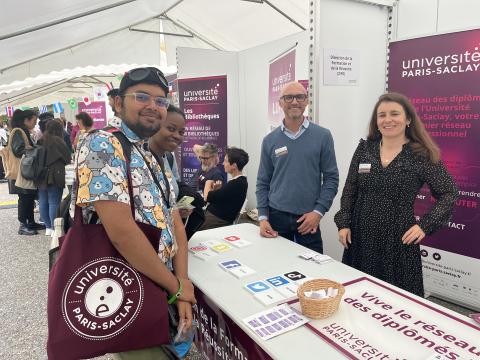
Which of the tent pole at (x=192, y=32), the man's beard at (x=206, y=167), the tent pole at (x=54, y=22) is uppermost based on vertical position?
the tent pole at (x=192, y=32)

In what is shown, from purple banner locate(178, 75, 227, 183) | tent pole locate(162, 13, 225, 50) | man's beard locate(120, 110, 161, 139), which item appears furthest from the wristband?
tent pole locate(162, 13, 225, 50)

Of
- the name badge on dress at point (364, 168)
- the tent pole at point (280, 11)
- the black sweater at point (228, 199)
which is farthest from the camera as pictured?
the tent pole at point (280, 11)

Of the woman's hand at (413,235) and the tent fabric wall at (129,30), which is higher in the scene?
the tent fabric wall at (129,30)

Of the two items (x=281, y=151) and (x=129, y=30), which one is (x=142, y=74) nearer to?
(x=281, y=151)

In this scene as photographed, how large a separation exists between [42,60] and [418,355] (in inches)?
238

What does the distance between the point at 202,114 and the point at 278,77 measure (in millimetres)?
1438

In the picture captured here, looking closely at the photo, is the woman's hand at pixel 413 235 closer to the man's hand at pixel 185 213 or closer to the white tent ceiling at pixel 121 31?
the man's hand at pixel 185 213

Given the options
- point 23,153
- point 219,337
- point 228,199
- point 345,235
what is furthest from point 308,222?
point 23,153

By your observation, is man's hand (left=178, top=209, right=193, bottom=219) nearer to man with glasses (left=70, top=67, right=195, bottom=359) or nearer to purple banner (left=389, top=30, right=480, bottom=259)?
man with glasses (left=70, top=67, right=195, bottom=359)

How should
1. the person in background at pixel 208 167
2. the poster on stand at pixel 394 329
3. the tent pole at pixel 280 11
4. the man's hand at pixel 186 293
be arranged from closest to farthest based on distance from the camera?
the poster on stand at pixel 394 329 < the man's hand at pixel 186 293 < the person in background at pixel 208 167 < the tent pole at pixel 280 11

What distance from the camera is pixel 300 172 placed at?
198cm

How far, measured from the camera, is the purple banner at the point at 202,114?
14.2 ft

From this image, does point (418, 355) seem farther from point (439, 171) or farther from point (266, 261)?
point (439, 171)

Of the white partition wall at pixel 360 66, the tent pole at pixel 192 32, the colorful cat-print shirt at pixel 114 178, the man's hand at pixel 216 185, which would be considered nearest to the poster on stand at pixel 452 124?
the white partition wall at pixel 360 66
